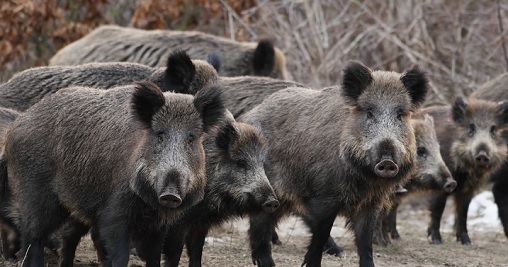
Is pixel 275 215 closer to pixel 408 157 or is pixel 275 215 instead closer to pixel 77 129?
pixel 408 157

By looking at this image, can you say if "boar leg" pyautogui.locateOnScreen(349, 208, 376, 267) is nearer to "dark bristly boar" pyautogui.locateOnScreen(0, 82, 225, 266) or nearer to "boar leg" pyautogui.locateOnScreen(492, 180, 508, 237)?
"dark bristly boar" pyautogui.locateOnScreen(0, 82, 225, 266)

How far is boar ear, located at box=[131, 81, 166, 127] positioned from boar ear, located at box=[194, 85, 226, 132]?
23 centimetres

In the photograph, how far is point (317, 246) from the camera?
698 cm

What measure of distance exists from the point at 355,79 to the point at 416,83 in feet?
1.47

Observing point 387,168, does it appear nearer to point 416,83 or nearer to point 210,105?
point 416,83

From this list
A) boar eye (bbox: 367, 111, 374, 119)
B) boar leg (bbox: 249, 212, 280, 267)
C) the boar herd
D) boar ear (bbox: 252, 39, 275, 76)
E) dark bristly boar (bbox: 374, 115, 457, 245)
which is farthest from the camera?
boar ear (bbox: 252, 39, 275, 76)

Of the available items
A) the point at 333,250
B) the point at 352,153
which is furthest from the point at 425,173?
the point at 352,153

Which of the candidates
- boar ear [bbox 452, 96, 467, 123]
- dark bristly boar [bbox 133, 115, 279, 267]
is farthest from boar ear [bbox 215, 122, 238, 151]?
boar ear [bbox 452, 96, 467, 123]

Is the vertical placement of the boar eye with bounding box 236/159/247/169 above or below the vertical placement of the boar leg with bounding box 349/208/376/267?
above

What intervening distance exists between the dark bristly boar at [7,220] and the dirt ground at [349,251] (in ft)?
0.60

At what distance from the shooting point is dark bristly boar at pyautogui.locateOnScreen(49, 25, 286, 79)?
1141 centimetres

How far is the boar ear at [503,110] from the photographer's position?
1036 centimetres

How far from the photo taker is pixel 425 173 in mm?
9281

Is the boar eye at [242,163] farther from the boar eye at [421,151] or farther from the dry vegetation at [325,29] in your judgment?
the dry vegetation at [325,29]
